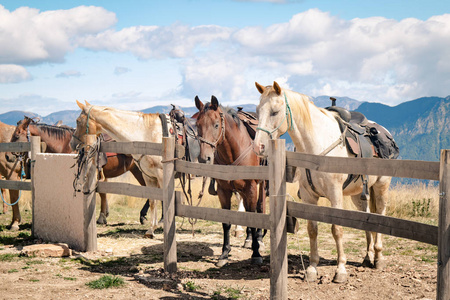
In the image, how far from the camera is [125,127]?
7.95 m

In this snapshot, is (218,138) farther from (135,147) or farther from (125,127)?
(125,127)

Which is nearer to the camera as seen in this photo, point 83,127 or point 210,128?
point 210,128

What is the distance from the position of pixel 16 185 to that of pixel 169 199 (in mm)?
4380

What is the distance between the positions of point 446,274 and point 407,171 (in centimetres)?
78

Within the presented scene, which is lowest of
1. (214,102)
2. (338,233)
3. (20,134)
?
(338,233)

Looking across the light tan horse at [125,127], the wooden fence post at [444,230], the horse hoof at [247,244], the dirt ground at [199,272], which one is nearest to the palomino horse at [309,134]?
the dirt ground at [199,272]

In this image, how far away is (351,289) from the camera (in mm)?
5062

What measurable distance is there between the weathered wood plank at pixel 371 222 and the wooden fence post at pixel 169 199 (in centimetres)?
177

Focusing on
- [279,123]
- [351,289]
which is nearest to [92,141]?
[279,123]

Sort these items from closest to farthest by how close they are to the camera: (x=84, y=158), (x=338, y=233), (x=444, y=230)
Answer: (x=444, y=230), (x=338, y=233), (x=84, y=158)

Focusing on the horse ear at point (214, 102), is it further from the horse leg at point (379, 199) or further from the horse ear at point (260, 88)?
the horse leg at point (379, 199)

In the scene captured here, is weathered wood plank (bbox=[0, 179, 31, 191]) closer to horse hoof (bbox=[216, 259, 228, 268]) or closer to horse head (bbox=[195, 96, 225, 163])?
horse head (bbox=[195, 96, 225, 163])

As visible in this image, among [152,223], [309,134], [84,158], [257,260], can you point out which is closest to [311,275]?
[257,260]

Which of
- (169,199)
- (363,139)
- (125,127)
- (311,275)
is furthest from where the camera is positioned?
(125,127)
